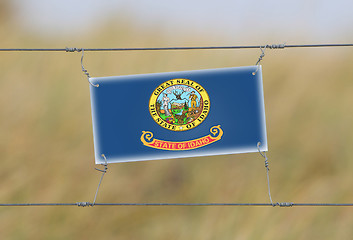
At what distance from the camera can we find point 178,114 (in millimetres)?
2867

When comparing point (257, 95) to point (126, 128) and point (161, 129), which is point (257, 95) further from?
point (126, 128)

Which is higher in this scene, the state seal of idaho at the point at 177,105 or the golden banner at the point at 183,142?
the state seal of idaho at the point at 177,105

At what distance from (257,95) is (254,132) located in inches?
9.8

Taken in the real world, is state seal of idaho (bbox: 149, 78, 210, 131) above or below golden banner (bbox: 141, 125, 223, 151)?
above

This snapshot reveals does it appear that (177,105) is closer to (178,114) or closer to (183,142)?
(178,114)

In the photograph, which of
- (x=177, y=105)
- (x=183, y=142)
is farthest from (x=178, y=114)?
(x=183, y=142)

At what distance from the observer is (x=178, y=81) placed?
2.86 m

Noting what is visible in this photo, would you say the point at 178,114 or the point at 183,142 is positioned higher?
the point at 178,114

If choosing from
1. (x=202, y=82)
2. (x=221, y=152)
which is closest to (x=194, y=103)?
(x=202, y=82)

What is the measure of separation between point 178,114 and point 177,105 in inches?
2.4

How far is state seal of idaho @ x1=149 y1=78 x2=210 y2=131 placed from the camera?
2859 millimetres

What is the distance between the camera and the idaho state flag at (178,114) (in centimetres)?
283

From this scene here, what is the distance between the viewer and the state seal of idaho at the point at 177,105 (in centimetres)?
286

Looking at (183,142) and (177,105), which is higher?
(177,105)
